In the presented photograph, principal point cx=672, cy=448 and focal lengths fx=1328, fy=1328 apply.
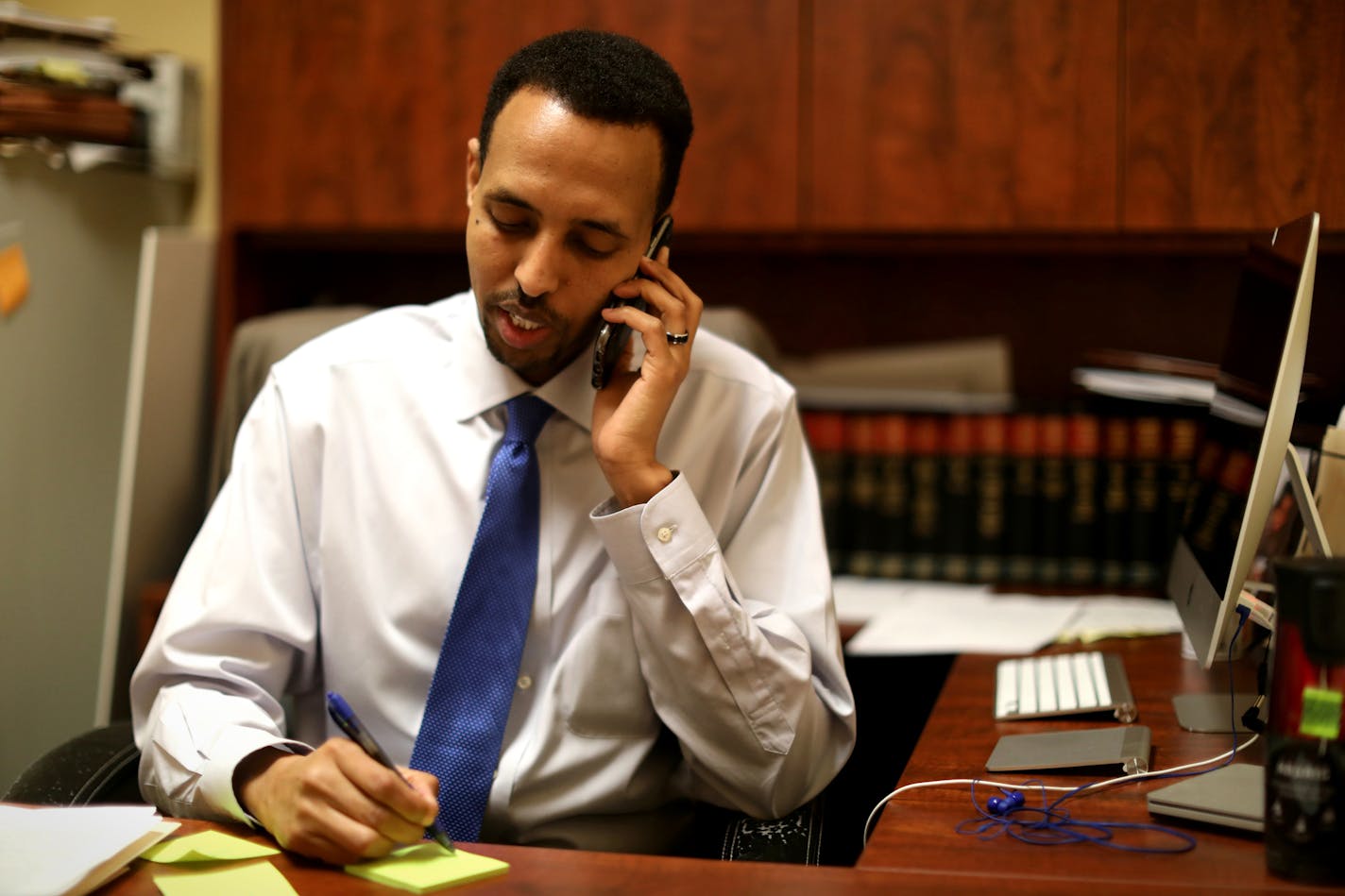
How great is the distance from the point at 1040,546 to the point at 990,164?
65 centimetres

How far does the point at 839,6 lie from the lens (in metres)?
2.18

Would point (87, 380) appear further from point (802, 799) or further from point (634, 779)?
point (802, 799)

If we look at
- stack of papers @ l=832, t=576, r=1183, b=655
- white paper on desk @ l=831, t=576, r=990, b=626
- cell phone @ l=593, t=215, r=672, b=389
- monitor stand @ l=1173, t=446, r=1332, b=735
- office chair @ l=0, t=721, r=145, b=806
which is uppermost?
cell phone @ l=593, t=215, r=672, b=389

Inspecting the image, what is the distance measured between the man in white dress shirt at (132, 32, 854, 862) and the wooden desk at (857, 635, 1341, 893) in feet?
0.49

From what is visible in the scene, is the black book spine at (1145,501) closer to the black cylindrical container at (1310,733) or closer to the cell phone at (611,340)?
the cell phone at (611,340)

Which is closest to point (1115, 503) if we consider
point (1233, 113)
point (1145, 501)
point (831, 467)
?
point (1145, 501)

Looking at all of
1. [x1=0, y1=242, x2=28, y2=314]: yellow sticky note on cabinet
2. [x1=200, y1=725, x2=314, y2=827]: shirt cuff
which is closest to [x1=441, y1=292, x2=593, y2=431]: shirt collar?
[x1=200, y1=725, x2=314, y2=827]: shirt cuff

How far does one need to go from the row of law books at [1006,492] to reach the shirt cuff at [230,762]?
1.32 m

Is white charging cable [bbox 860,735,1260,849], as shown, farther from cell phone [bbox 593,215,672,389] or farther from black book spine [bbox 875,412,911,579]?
black book spine [bbox 875,412,911,579]

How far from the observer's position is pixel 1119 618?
1939 mm

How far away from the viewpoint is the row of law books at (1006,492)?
2.22 metres

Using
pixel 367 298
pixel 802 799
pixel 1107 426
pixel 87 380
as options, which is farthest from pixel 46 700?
pixel 1107 426

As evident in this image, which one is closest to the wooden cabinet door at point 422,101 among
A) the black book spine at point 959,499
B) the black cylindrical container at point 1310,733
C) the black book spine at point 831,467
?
the black book spine at point 831,467

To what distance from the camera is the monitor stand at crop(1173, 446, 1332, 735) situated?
4.01ft
